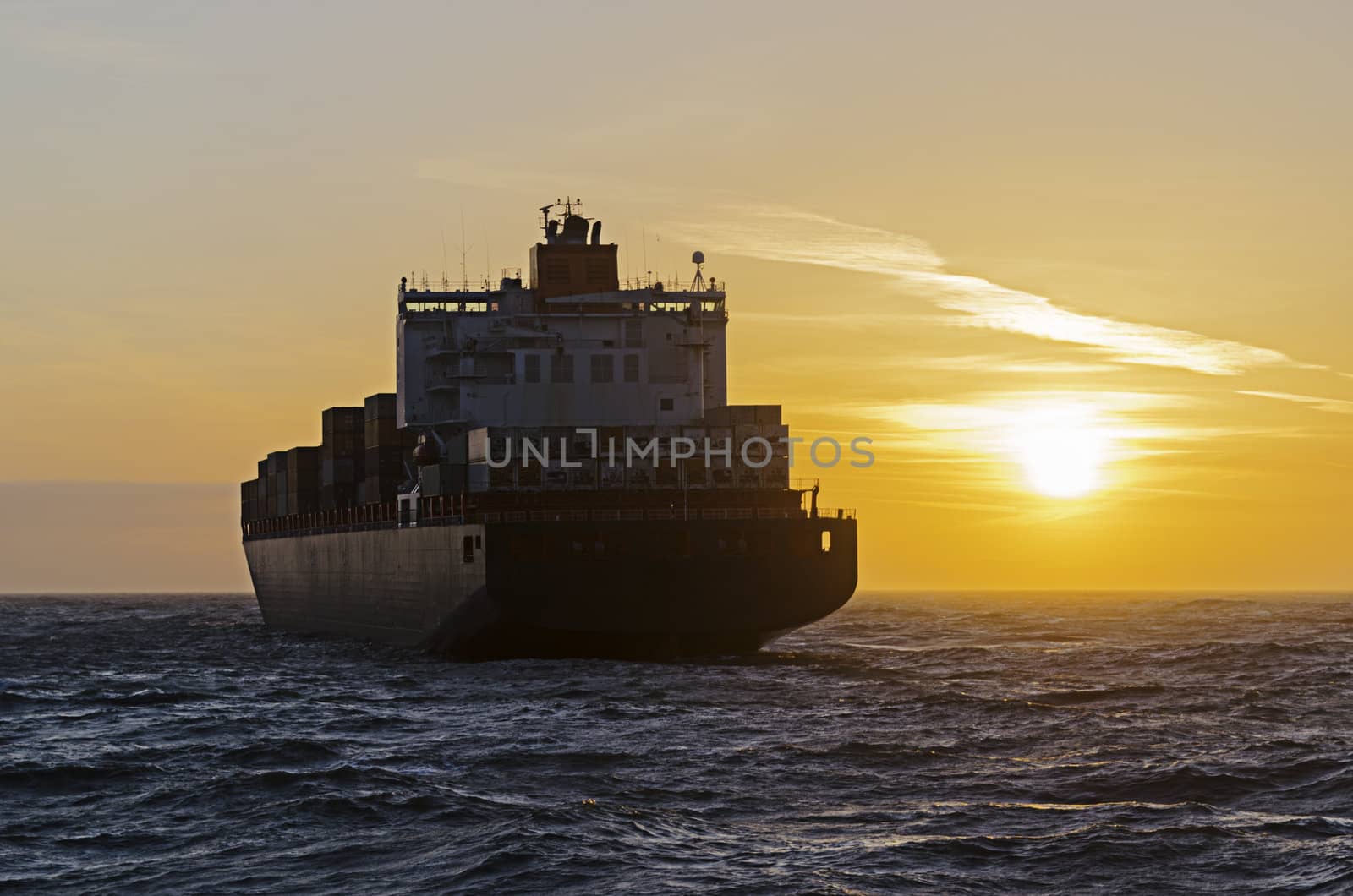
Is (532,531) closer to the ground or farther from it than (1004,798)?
farther from it

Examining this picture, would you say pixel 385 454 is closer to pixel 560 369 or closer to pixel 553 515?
pixel 560 369

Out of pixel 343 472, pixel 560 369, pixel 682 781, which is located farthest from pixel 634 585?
pixel 343 472

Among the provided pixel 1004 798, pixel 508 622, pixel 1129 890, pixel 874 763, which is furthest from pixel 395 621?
pixel 1129 890

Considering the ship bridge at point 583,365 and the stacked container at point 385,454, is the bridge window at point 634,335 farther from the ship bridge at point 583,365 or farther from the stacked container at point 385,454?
the stacked container at point 385,454

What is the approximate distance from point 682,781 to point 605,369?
113 ft

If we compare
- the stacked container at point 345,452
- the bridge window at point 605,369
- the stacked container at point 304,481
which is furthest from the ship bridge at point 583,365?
the stacked container at point 304,481

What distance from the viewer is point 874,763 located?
26422 mm

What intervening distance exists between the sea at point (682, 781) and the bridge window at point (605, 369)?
14966mm

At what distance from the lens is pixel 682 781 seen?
2477 centimetres

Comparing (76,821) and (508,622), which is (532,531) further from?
(76,821)

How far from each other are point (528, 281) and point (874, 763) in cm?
4206

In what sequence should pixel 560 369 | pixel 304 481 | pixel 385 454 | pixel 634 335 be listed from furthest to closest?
pixel 304 481
pixel 385 454
pixel 634 335
pixel 560 369

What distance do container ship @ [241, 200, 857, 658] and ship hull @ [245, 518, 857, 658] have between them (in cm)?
6

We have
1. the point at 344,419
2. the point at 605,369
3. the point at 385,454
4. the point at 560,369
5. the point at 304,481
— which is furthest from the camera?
the point at 304,481
